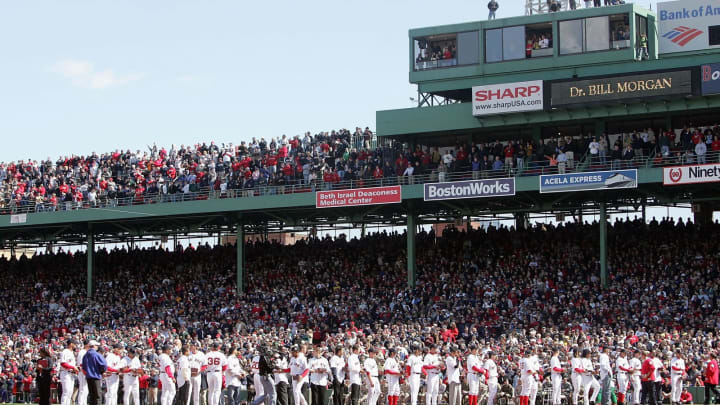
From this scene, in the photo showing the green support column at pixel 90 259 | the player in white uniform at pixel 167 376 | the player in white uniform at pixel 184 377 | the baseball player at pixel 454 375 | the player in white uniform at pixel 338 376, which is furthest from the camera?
the green support column at pixel 90 259

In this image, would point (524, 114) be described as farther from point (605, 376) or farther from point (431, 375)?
point (431, 375)

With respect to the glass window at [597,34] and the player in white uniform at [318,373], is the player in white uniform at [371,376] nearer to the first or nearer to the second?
the player in white uniform at [318,373]

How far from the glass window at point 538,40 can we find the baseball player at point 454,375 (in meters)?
18.6

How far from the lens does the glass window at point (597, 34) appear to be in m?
41.4

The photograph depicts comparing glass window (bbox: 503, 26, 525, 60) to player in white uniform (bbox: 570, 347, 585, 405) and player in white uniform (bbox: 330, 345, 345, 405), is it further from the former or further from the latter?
player in white uniform (bbox: 330, 345, 345, 405)

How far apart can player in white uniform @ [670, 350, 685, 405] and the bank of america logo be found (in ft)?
54.2

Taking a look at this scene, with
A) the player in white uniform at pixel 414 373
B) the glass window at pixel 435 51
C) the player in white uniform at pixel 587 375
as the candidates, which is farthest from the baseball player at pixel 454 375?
the glass window at pixel 435 51

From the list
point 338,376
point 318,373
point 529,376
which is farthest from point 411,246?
point 318,373

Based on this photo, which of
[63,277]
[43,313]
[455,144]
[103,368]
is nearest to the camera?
[103,368]

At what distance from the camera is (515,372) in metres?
28.6

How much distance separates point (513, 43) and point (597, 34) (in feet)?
10.3

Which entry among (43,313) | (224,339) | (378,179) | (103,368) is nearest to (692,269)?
(378,179)

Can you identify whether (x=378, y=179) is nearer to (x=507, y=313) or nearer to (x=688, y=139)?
(x=507, y=313)

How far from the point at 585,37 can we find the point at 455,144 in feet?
21.7
